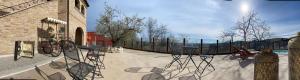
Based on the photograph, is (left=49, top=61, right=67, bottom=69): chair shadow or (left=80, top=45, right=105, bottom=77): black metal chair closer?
(left=49, top=61, right=67, bottom=69): chair shadow

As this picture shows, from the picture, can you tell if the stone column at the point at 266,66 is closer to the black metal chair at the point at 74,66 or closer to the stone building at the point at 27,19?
the black metal chair at the point at 74,66

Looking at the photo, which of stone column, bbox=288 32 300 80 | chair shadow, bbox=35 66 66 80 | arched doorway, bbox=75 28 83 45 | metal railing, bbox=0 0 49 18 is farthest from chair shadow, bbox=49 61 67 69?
arched doorway, bbox=75 28 83 45

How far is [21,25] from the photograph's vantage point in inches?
498

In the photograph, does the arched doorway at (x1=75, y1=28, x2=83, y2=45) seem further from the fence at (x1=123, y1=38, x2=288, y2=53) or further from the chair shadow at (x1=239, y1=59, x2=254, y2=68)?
the chair shadow at (x1=239, y1=59, x2=254, y2=68)

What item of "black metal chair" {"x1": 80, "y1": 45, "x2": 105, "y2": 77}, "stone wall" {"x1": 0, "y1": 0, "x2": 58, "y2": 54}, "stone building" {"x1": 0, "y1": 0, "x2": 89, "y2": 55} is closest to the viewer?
"black metal chair" {"x1": 80, "y1": 45, "x2": 105, "y2": 77}

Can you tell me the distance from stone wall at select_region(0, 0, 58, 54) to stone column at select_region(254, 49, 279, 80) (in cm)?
1144

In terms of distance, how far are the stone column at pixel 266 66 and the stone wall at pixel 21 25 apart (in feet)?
37.5

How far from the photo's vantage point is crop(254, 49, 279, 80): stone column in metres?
1.32

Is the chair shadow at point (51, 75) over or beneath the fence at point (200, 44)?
beneath

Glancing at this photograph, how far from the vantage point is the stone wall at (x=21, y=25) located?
1147cm

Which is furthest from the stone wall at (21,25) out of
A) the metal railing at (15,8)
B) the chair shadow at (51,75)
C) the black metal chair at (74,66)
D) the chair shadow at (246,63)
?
the chair shadow at (246,63)

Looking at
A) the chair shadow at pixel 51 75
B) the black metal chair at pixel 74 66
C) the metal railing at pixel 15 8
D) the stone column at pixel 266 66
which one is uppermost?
the metal railing at pixel 15 8

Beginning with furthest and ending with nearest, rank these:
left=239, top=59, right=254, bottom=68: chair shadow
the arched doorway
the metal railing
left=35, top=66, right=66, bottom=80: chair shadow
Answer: the arched doorway → the metal railing → left=239, top=59, right=254, bottom=68: chair shadow → left=35, top=66, right=66, bottom=80: chair shadow

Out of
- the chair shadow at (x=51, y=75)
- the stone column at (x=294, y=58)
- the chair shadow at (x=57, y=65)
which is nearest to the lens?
the stone column at (x=294, y=58)
